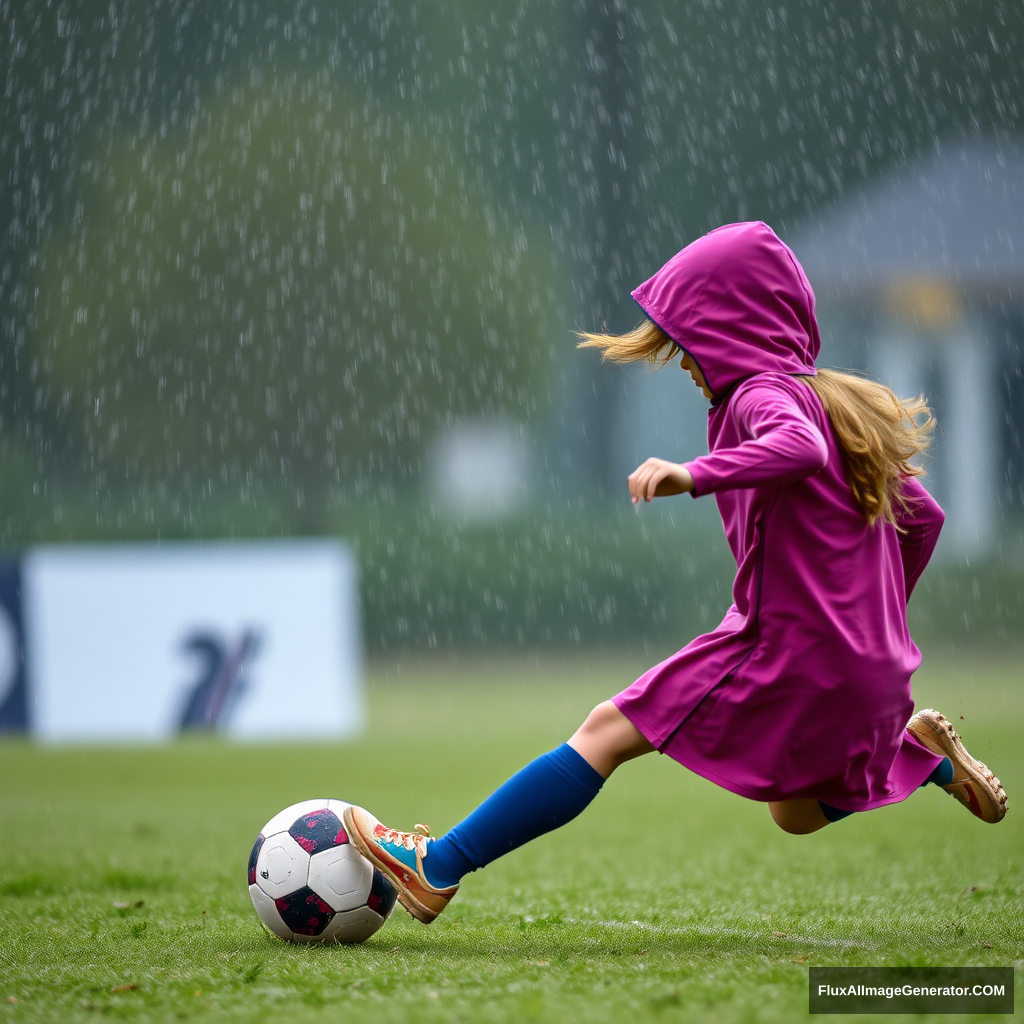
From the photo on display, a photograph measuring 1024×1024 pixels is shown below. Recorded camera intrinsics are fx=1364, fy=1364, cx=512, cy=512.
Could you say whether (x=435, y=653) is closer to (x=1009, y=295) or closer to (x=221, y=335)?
(x=221, y=335)

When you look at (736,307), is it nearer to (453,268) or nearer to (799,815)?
(799,815)

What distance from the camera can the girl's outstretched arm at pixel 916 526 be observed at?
3.47 meters

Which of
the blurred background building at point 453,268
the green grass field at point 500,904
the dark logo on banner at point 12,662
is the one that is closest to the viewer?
the green grass field at point 500,904

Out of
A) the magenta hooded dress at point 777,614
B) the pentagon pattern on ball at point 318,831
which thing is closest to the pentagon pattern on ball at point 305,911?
the pentagon pattern on ball at point 318,831

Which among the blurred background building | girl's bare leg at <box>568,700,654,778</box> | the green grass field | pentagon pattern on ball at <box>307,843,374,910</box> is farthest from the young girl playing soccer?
the blurred background building

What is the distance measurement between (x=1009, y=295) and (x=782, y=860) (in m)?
21.3

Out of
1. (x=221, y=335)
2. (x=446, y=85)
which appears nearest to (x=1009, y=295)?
(x=221, y=335)

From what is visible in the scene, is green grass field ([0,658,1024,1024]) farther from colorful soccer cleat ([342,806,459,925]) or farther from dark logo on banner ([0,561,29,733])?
dark logo on banner ([0,561,29,733])

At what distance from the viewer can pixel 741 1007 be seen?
2617 mm

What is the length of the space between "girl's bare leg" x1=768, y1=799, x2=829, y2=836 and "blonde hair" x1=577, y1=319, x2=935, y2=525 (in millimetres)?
769

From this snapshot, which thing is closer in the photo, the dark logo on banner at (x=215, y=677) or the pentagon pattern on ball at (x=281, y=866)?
the pentagon pattern on ball at (x=281, y=866)

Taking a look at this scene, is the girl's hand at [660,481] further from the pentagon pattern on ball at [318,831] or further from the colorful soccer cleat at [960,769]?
the pentagon pattern on ball at [318,831]

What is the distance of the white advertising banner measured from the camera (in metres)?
→ 10.6

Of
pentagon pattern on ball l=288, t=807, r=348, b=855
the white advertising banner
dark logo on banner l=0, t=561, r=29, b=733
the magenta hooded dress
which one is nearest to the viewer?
the magenta hooded dress
